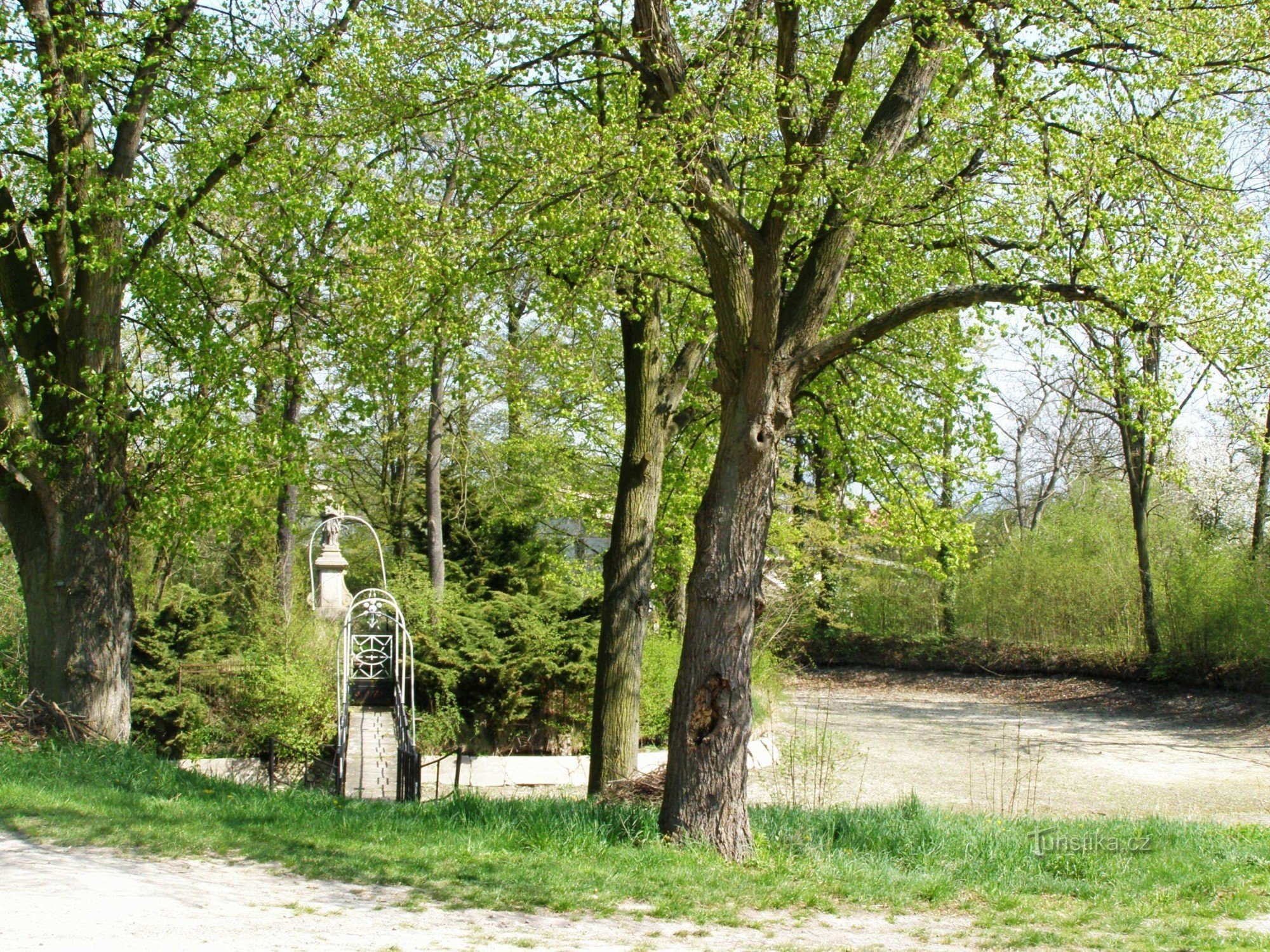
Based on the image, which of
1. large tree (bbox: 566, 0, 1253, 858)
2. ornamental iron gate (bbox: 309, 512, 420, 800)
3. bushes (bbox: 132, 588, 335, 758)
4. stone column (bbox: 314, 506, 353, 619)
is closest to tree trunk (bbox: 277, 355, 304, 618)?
stone column (bbox: 314, 506, 353, 619)

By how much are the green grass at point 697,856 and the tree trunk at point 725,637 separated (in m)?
0.30

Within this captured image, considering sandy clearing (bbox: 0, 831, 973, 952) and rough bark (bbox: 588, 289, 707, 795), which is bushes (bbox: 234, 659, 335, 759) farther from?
sandy clearing (bbox: 0, 831, 973, 952)

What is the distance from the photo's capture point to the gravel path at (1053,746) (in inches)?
464

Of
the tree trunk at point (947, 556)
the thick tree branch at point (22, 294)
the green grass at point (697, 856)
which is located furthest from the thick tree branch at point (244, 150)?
the tree trunk at point (947, 556)

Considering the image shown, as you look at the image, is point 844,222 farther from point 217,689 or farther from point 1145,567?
point 1145,567

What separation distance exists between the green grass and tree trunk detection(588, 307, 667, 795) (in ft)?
8.32

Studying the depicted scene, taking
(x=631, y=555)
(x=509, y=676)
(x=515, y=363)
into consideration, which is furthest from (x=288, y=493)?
(x=631, y=555)

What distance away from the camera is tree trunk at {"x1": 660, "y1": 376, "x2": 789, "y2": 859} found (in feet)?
22.6

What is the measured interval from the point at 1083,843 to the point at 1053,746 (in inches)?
352

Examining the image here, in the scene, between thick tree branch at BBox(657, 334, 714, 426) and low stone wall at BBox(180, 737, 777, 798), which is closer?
thick tree branch at BBox(657, 334, 714, 426)

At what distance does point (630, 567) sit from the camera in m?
10.7

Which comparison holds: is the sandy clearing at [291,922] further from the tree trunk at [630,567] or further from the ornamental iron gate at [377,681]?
the ornamental iron gate at [377,681]

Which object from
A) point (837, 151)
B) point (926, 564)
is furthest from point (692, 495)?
point (837, 151)

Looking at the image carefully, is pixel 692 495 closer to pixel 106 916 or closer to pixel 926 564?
pixel 926 564
